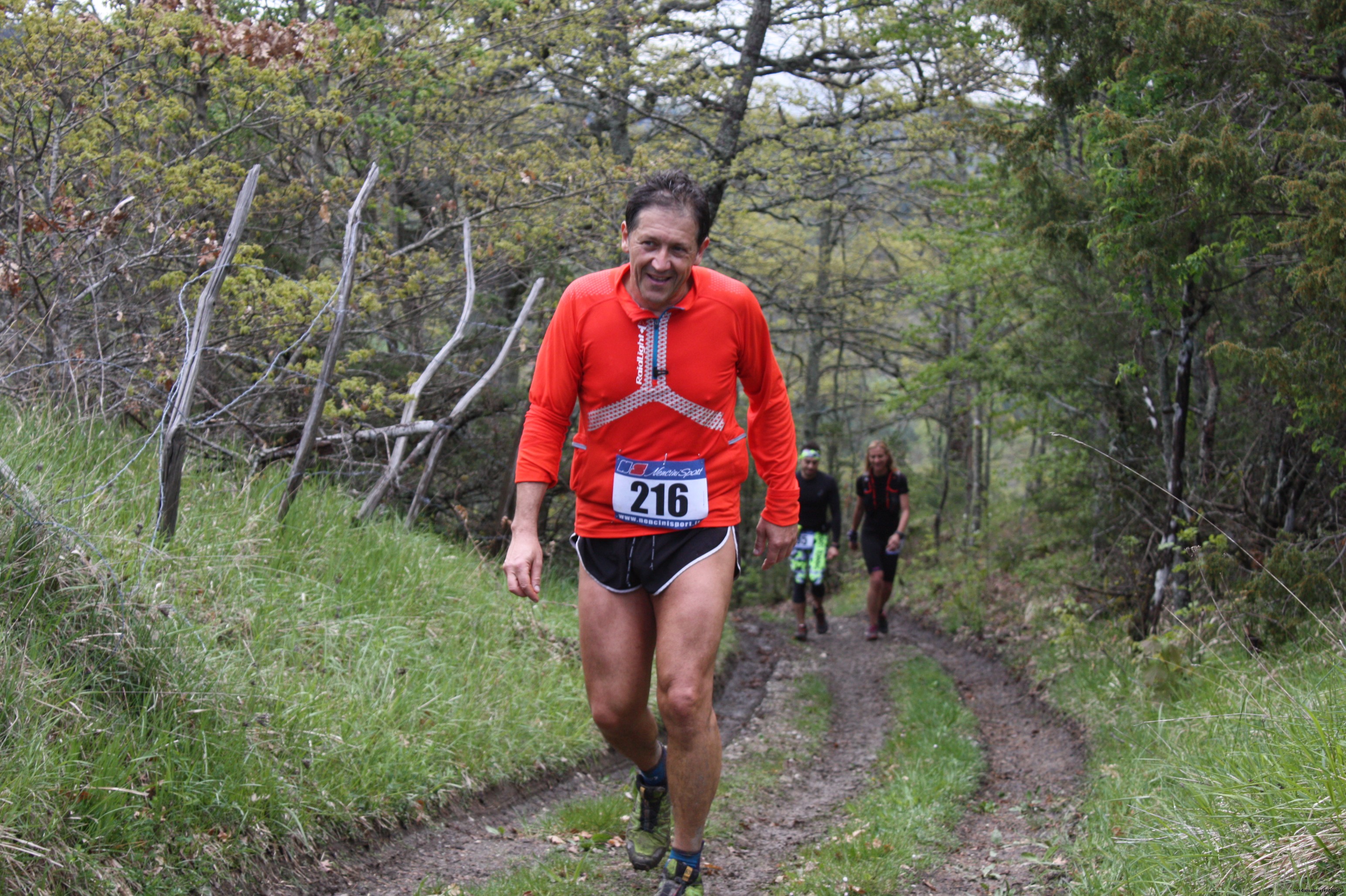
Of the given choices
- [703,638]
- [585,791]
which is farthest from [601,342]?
[585,791]

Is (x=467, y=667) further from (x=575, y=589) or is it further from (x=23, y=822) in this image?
(x=575, y=589)

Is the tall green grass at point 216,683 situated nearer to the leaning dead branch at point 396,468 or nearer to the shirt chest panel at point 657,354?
the leaning dead branch at point 396,468

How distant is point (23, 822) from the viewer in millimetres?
3078

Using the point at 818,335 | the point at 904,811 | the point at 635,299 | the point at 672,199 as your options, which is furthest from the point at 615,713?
the point at 818,335

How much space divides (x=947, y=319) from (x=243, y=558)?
16.4 m

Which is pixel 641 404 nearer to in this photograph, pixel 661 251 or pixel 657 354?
pixel 657 354

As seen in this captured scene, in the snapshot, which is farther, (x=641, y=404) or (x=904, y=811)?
(x=904, y=811)

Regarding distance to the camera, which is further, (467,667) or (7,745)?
(467,667)

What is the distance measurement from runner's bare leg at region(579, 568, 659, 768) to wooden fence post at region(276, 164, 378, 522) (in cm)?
313

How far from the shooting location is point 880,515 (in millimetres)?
11688

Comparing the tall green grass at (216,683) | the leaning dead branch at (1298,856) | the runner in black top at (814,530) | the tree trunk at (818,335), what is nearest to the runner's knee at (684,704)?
the tall green grass at (216,683)

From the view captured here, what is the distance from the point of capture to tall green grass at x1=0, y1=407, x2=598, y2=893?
336 centimetres

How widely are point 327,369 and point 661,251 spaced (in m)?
3.44

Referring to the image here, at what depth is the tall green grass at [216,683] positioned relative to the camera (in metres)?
3.36
